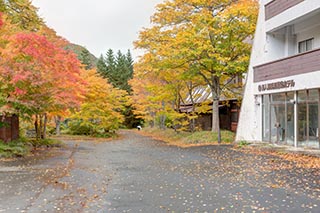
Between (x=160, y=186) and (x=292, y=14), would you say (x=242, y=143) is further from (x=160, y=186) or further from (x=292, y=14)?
(x=160, y=186)

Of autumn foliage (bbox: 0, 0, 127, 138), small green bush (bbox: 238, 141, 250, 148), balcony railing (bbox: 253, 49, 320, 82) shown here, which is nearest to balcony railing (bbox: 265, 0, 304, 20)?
balcony railing (bbox: 253, 49, 320, 82)

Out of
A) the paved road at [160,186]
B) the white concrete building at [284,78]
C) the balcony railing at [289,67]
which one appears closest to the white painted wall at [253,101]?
the white concrete building at [284,78]

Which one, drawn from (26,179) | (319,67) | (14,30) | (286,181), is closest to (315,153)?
(319,67)

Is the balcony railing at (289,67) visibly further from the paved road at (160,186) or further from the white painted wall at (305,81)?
the paved road at (160,186)

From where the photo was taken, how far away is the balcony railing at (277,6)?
50.8ft

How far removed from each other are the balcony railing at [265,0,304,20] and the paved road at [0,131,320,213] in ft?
26.0

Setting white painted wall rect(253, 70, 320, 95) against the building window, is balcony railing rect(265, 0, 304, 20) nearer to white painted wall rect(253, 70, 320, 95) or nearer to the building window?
the building window

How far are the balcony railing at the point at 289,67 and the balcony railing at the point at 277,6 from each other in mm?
2557

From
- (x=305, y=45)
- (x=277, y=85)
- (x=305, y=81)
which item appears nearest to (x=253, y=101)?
(x=277, y=85)

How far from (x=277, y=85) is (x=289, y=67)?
1235mm

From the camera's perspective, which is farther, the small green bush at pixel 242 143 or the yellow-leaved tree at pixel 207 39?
the yellow-leaved tree at pixel 207 39

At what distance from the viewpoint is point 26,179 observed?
883 cm

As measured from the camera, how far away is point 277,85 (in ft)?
53.3

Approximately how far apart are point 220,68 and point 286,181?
11.7 meters
